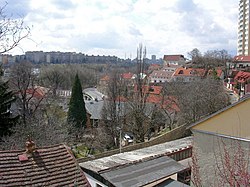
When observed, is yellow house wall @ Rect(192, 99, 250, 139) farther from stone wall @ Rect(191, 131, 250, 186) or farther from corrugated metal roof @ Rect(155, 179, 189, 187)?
corrugated metal roof @ Rect(155, 179, 189, 187)

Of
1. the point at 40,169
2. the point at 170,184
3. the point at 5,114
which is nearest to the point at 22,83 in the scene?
the point at 5,114

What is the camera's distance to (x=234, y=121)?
34.5 ft

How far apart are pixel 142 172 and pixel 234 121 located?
3.93 meters

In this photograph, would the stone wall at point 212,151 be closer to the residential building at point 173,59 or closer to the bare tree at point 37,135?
the bare tree at point 37,135

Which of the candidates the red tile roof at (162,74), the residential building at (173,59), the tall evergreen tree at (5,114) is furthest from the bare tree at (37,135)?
the residential building at (173,59)

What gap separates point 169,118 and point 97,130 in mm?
7061

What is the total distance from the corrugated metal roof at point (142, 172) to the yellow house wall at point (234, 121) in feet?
7.94

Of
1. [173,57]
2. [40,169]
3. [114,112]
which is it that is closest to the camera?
[40,169]

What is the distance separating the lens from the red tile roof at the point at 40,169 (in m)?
6.80

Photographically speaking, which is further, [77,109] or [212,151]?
[77,109]

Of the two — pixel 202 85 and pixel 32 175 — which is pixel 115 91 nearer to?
pixel 202 85

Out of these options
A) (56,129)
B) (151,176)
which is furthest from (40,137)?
(151,176)

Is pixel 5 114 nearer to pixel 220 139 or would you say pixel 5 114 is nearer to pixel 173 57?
pixel 220 139

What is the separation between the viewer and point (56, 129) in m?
18.7
